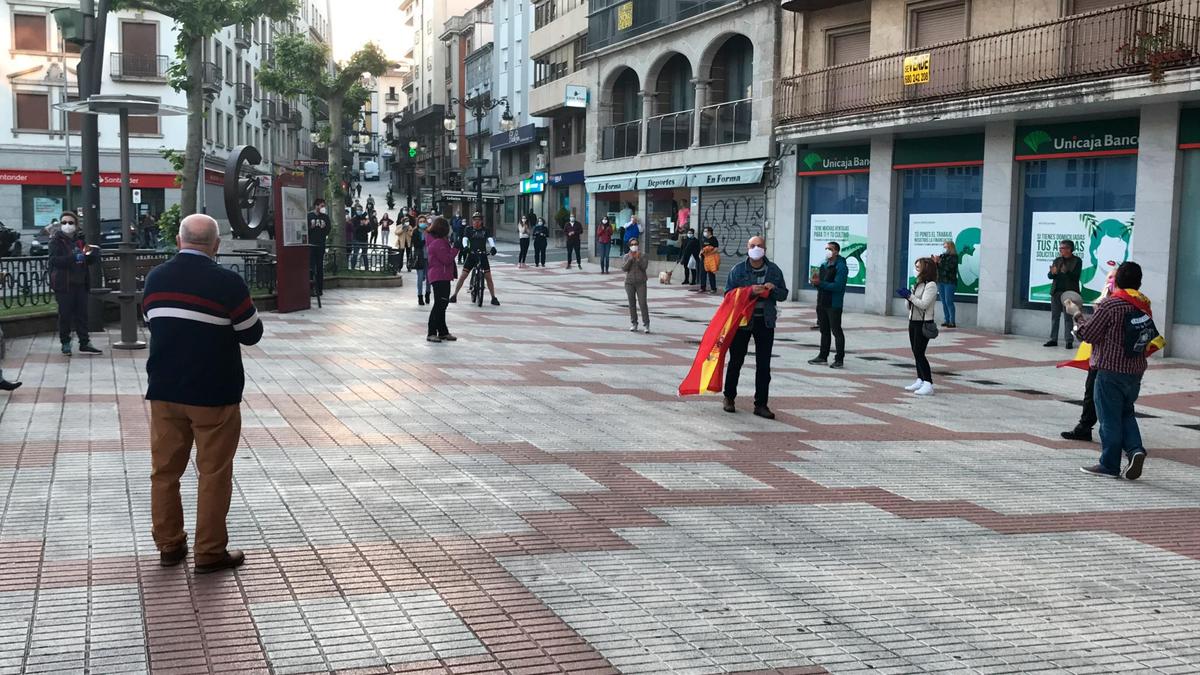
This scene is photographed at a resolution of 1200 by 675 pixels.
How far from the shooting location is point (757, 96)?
28.5 metres

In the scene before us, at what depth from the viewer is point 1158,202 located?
1744 cm

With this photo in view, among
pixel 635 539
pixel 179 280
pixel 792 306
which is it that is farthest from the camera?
pixel 792 306

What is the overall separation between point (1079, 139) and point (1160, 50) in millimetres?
2969

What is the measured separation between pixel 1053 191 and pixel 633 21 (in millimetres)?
17992

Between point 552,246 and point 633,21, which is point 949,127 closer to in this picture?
point 633,21

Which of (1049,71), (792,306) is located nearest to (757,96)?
(792,306)

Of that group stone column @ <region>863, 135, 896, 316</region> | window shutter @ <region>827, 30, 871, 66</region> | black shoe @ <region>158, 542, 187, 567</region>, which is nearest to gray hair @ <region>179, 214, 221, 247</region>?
black shoe @ <region>158, 542, 187, 567</region>

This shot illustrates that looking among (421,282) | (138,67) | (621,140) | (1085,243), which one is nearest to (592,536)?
(1085,243)

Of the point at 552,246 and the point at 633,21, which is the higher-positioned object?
the point at 633,21

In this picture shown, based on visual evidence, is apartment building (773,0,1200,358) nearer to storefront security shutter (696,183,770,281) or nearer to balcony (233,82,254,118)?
storefront security shutter (696,183,770,281)

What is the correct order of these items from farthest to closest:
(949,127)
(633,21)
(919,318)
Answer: (633,21), (949,127), (919,318)

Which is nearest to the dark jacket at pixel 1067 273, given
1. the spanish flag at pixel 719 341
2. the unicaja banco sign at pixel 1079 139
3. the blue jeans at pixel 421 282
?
the unicaja banco sign at pixel 1079 139

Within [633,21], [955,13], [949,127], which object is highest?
[633,21]

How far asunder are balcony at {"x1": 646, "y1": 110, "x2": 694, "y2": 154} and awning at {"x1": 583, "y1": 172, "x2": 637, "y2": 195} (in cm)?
120
